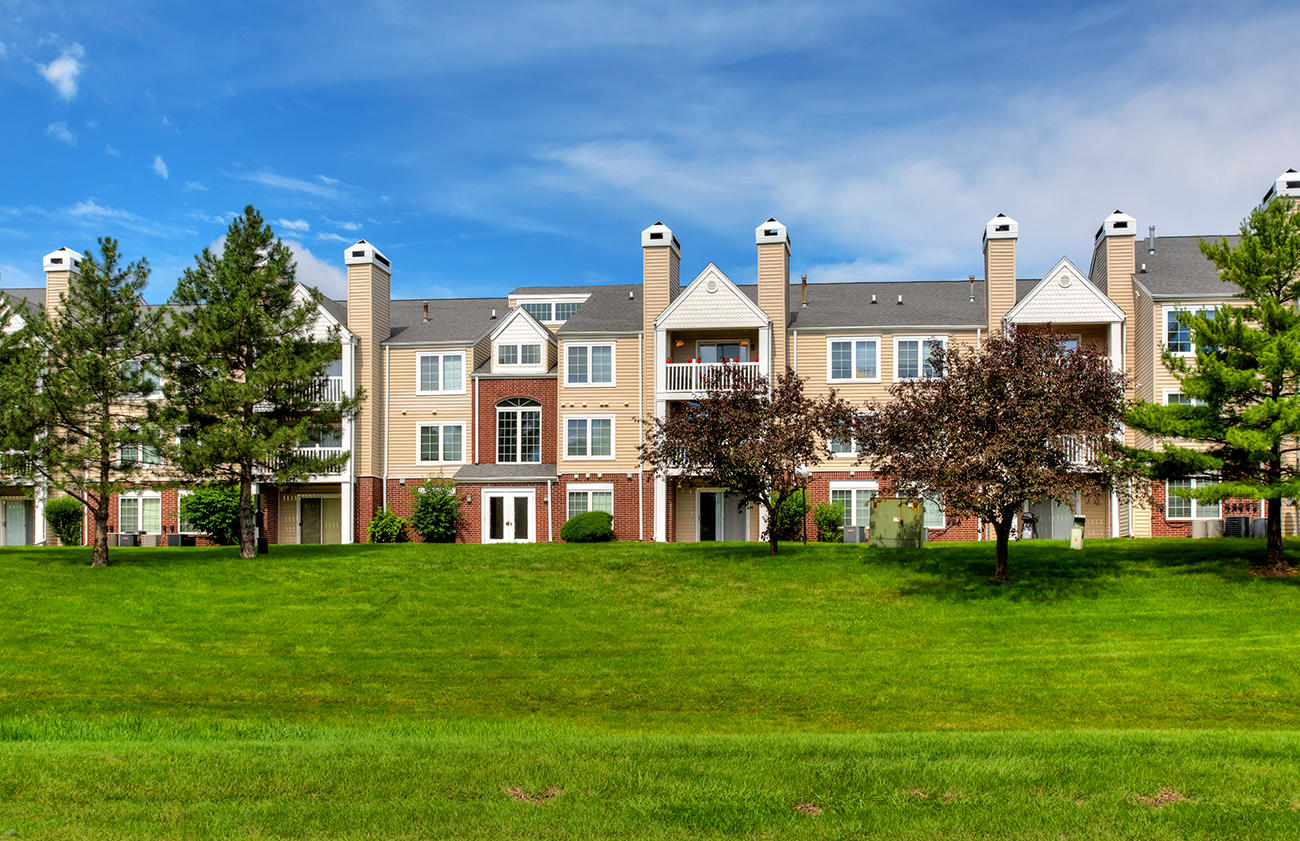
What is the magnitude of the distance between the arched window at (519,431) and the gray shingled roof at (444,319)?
→ 3.11 metres

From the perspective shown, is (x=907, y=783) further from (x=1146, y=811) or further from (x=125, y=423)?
(x=125, y=423)

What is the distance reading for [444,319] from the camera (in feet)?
147

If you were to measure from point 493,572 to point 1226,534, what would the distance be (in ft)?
74.8

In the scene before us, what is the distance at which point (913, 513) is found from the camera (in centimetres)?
3050

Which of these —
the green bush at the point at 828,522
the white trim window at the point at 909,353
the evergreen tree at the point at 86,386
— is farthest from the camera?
the white trim window at the point at 909,353

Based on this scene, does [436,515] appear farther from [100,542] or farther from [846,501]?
[846,501]

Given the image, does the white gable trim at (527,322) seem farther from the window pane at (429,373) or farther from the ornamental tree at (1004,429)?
the ornamental tree at (1004,429)

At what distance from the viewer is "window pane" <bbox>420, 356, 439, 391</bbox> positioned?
4194 centimetres

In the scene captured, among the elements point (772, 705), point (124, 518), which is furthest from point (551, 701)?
point (124, 518)

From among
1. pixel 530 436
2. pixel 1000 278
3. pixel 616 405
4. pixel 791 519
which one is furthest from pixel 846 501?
pixel 530 436

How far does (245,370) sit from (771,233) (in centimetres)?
1845

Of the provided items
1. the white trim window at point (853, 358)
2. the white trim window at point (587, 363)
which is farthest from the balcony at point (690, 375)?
the white trim window at point (853, 358)

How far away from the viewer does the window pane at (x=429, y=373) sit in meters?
41.9

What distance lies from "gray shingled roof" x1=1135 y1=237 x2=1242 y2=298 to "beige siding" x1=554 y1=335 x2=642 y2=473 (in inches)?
694
